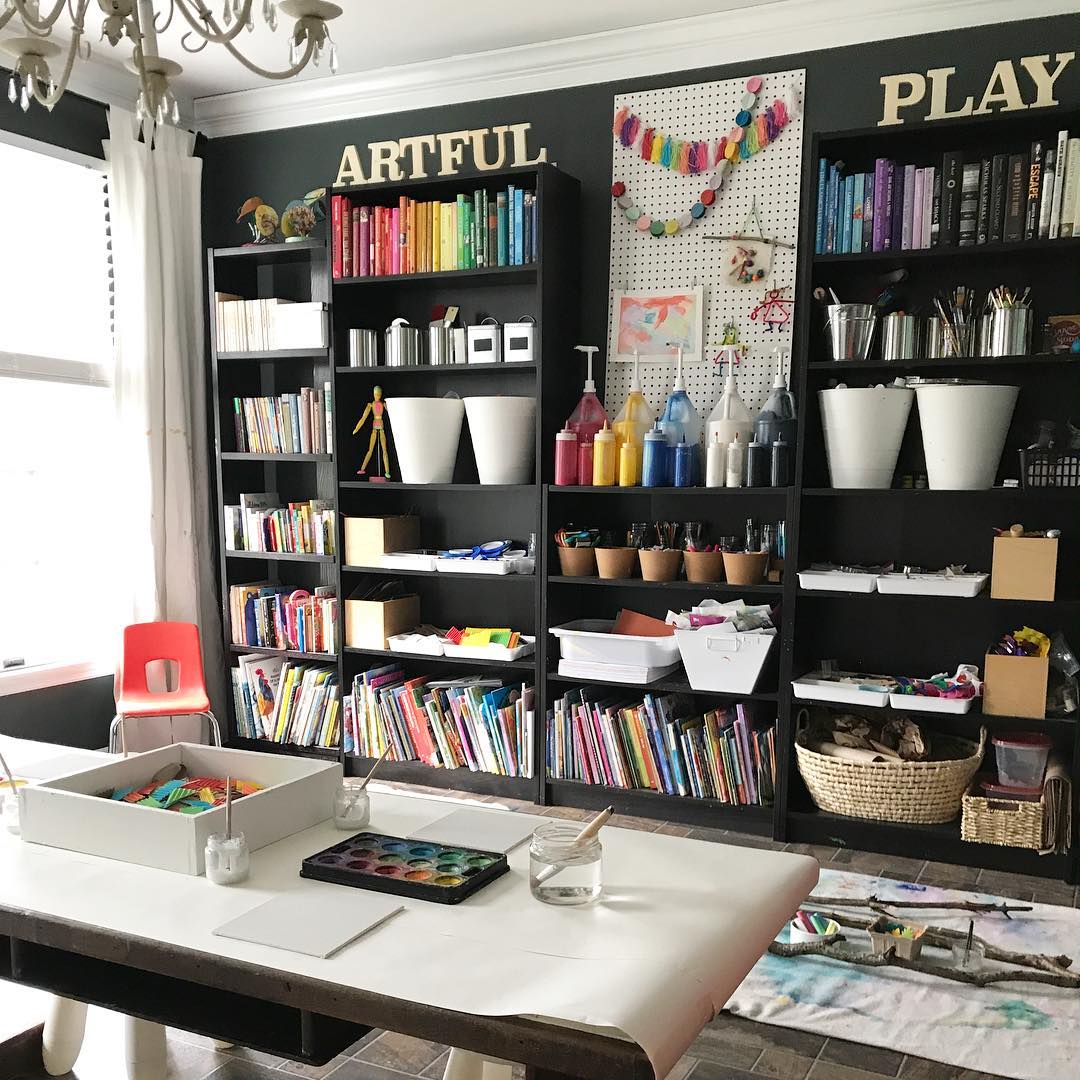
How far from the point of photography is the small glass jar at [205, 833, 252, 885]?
5.29 feet

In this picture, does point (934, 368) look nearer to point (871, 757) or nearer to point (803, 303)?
point (803, 303)

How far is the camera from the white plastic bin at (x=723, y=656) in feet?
11.2

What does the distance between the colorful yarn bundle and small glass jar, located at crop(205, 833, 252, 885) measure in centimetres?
18

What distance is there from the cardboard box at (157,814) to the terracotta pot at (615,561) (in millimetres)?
1800

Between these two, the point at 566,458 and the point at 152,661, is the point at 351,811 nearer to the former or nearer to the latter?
the point at 566,458

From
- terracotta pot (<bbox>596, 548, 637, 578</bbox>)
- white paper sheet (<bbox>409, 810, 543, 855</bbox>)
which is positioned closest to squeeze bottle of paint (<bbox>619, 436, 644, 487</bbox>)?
terracotta pot (<bbox>596, 548, 637, 578</bbox>)

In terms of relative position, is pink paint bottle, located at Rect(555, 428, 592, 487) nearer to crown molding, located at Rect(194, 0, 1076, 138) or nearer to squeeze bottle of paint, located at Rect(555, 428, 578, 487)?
squeeze bottle of paint, located at Rect(555, 428, 578, 487)

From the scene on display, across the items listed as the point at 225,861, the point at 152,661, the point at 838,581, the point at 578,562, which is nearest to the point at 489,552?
the point at 578,562

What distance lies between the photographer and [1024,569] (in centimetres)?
311

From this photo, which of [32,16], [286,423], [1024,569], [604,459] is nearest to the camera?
[32,16]

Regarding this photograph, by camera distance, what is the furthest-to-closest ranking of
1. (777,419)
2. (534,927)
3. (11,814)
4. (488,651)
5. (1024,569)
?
(488,651) → (777,419) → (1024,569) → (11,814) → (534,927)

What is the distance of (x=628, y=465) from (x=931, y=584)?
41.4 inches

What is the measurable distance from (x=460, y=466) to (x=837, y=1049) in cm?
256

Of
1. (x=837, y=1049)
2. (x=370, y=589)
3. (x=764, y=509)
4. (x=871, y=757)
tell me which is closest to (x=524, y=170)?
(x=764, y=509)
